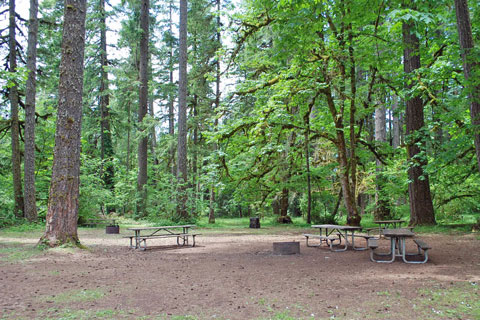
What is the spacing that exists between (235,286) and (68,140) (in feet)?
18.7

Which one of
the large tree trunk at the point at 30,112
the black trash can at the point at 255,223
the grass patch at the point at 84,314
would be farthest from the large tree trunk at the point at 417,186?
the large tree trunk at the point at 30,112

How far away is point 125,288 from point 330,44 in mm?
9298

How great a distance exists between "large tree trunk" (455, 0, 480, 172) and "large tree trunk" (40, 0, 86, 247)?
8.42 meters

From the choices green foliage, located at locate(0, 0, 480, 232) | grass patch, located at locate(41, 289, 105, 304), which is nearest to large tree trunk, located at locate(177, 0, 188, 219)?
green foliage, located at locate(0, 0, 480, 232)

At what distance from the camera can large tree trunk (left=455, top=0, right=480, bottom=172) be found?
6.21 meters

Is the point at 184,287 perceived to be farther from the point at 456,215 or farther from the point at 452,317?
the point at 456,215

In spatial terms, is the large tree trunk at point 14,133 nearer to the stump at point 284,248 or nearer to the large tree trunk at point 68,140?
the large tree trunk at point 68,140

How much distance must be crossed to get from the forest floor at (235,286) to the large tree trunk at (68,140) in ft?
2.07

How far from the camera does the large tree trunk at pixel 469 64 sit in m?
6.21

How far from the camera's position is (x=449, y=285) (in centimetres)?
498

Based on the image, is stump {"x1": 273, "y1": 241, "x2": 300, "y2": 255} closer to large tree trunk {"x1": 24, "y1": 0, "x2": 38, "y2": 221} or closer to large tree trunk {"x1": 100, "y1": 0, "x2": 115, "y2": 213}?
large tree trunk {"x1": 24, "y1": 0, "x2": 38, "y2": 221}

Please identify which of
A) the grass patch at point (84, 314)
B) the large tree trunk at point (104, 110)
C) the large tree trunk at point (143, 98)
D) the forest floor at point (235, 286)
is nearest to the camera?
the grass patch at point (84, 314)

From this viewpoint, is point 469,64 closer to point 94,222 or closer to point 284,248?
point 284,248

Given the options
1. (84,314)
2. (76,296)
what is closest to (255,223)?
(76,296)
